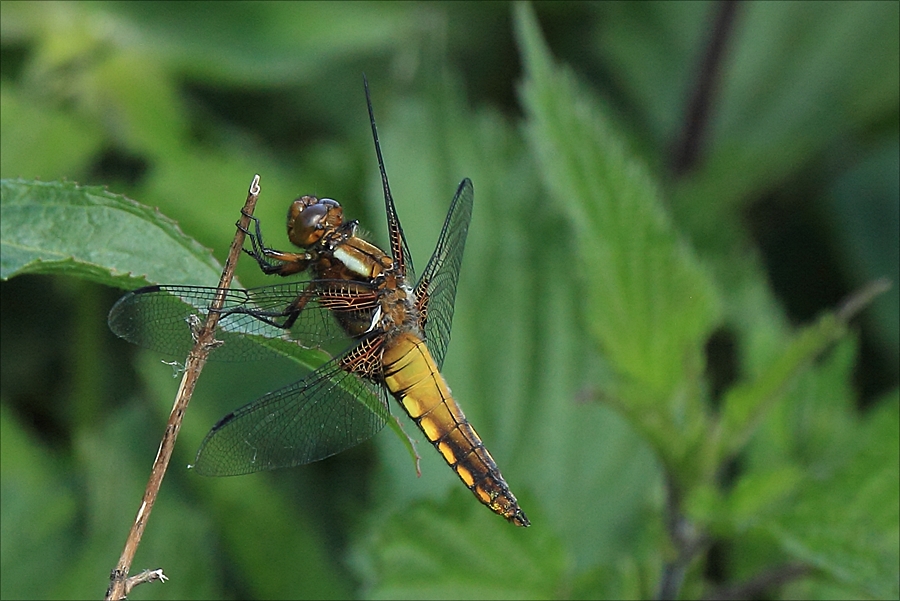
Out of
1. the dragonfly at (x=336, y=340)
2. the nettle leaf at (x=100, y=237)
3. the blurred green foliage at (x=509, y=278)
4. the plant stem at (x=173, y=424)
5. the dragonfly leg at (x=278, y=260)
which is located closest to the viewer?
the plant stem at (x=173, y=424)

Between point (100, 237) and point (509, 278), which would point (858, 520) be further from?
point (100, 237)

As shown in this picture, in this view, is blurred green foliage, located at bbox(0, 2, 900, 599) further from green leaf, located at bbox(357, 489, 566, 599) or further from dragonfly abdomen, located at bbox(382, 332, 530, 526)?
dragonfly abdomen, located at bbox(382, 332, 530, 526)

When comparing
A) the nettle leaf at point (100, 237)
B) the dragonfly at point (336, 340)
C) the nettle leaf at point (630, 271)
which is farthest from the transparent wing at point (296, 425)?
the nettle leaf at point (630, 271)

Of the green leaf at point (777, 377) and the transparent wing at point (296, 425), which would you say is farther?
the green leaf at point (777, 377)

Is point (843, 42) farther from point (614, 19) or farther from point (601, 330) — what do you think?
point (601, 330)

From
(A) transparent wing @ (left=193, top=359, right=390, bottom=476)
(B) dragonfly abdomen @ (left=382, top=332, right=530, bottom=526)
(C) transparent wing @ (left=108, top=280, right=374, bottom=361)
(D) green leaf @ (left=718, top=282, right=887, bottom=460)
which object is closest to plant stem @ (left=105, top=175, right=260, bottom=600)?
(C) transparent wing @ (left=108, top=280, right=374, bottom=361)

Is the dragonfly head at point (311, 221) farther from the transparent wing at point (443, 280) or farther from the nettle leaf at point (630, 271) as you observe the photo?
the nettle leaf at point (630, 271)
